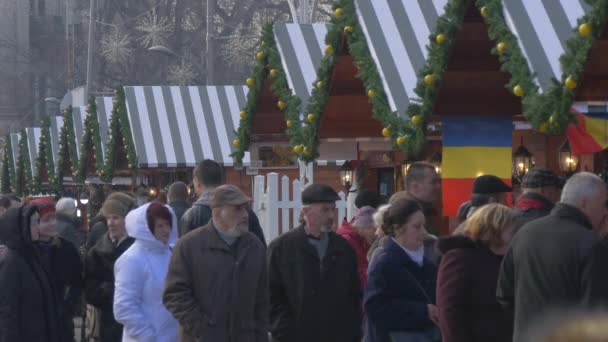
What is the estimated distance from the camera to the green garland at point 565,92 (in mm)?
7594

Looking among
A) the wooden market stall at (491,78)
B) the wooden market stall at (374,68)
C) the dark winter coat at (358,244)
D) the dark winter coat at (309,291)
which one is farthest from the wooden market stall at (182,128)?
the dark winter coat at (309,291)

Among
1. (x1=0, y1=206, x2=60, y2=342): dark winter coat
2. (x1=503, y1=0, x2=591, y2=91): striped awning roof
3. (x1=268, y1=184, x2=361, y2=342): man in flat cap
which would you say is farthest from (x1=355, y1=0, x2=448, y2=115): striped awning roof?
(x1=0, y1=206, x2=60, y2=342): dark winter coat

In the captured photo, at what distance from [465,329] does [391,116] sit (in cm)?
393

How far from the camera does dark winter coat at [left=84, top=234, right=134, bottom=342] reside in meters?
8.99

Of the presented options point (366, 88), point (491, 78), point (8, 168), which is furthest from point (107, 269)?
point (8, 168)

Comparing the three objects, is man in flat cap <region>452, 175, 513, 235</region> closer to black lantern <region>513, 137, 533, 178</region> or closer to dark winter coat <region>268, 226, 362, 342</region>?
dark winter coat <region>268, 226, 362, 342</region>

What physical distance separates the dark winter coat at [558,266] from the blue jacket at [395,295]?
1.36 metres

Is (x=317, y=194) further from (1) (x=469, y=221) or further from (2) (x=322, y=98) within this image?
(2) (x=322, y=98)

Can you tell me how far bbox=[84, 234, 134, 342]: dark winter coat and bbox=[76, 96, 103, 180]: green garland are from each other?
1562 cm

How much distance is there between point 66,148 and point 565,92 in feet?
73.9

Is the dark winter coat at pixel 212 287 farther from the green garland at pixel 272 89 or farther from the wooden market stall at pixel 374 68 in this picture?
the green garland at pixel 272 89

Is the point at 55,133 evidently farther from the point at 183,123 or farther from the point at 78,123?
the point at 183,123

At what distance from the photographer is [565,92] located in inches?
308

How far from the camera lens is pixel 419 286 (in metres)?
7.00
